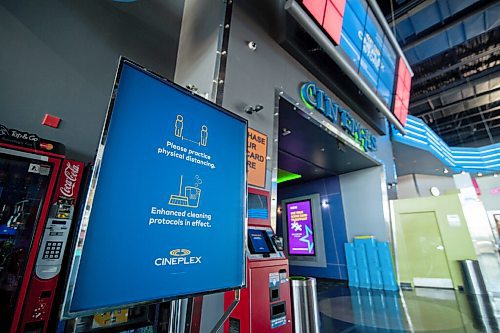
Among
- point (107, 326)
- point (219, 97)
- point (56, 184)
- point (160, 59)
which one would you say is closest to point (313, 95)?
point (219, 97)

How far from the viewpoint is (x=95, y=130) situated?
2.24 metres

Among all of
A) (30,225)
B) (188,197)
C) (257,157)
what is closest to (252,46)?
(257,157)

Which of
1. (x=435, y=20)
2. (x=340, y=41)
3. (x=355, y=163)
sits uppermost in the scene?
(x=435, y=20)

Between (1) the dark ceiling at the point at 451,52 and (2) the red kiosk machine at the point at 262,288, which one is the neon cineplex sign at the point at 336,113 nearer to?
(2) the red kiosk machine at the point at 262,288

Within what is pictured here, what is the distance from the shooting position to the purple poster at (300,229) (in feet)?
22.1

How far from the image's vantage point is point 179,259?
1.04m

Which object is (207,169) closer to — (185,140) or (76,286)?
(185,140)

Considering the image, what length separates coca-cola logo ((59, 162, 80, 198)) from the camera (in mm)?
1715

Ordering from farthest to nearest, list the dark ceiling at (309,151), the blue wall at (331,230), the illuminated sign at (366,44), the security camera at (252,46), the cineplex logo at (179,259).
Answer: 1. the blue wall at (331,230)
2. the dark ceiling at (309,151)
3. the illuminated sign at (366,44)
4. the security camera at (252,46)
5. the cineplex logo at (179,259)

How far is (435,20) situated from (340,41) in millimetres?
3627

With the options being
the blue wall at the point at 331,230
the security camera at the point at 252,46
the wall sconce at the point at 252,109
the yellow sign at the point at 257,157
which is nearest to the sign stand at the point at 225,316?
the yellow sign at the point at 257,157

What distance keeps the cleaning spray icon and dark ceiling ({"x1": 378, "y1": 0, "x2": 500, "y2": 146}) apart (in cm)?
652

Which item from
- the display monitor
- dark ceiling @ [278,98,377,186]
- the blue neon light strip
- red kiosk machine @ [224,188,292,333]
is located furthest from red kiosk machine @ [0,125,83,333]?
the blue neon light strip

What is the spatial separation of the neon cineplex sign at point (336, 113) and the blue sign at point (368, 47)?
28.8 inches
